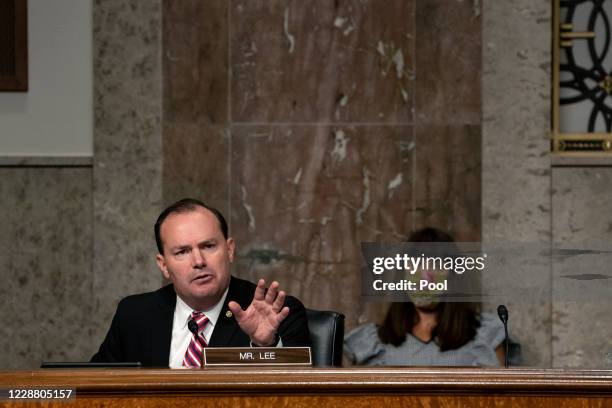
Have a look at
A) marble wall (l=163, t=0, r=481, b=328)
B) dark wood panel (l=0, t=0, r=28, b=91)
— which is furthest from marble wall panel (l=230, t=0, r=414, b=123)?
dark wood panel (l=0, t=0, r=28, b=91)

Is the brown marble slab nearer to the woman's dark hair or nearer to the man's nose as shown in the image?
the woman's dark hair

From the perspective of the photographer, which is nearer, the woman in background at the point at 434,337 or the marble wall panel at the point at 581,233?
the woman in background at the point at 434,337

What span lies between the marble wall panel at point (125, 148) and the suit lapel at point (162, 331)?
1728 millimetres

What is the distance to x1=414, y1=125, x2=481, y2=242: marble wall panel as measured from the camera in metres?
4.76

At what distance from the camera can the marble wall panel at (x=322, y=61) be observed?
4789 millimetres

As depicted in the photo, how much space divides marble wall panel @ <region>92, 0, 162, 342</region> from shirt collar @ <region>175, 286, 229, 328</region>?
178cm

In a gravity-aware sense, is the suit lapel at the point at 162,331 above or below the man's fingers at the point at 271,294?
below

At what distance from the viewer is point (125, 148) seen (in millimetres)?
4820

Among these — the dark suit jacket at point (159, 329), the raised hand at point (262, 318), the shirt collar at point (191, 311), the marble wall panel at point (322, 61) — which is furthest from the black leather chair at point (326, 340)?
the marble wall panel at point (322, 61)

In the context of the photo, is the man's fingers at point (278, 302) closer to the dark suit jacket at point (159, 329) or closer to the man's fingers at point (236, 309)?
the man's fingers at point (236, 309)

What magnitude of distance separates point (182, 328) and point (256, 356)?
0.78 meters

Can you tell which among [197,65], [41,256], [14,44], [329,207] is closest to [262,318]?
[329,207]

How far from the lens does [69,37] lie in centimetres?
490

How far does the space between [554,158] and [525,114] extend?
0.88 feet
